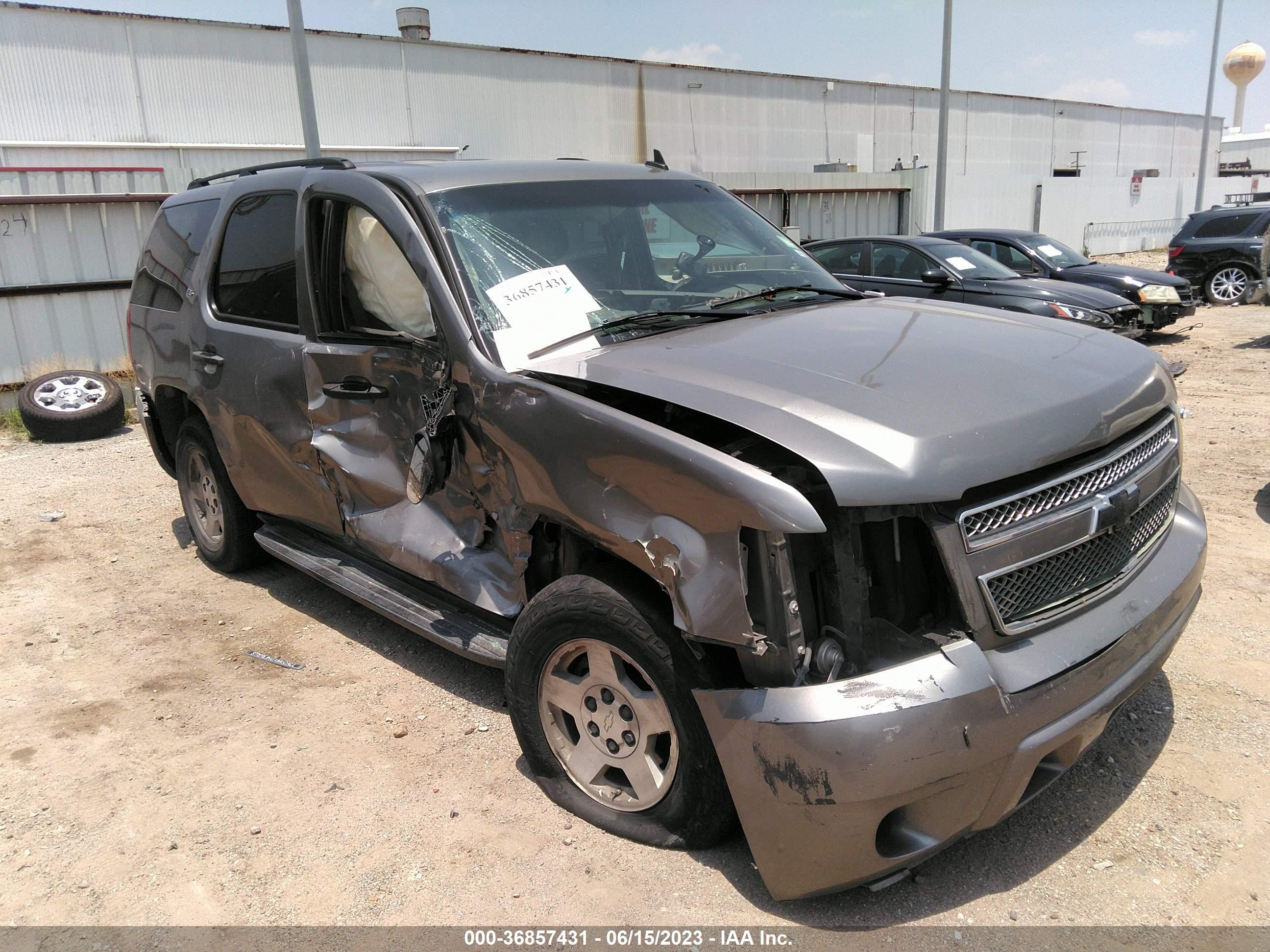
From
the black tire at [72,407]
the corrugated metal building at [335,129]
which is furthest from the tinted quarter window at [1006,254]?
the black tire at [72,407]

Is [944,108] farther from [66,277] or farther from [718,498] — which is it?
[718,498]

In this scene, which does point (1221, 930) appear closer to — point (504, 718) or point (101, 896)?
point (504, 718)

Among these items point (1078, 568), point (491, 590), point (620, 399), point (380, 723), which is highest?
point (620, 399)

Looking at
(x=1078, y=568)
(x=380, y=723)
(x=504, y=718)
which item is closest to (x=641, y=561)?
(x=1078, y=568)

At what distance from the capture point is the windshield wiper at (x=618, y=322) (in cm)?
308

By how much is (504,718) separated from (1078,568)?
2179 mm

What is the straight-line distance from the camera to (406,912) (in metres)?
2.64

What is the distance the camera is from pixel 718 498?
2299 mm

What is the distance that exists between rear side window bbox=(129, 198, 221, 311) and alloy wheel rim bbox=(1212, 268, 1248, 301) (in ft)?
55.7

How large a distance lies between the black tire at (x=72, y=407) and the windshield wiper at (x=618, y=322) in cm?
765

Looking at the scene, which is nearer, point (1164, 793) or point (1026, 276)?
point (1164, 793)

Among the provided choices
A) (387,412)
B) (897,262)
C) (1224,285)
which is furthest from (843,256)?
(1224,285)

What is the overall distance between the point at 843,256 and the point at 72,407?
860 centimetres

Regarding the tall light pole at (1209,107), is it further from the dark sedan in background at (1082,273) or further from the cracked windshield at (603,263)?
the cracked windshield at (603,263)
